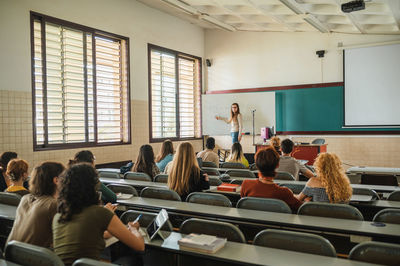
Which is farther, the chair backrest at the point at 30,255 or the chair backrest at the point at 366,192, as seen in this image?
the chair backrest at the point at 366,192

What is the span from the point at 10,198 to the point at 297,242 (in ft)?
7.90

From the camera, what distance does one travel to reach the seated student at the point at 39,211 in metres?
2.05

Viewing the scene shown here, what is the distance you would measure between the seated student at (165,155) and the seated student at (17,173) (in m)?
2.18

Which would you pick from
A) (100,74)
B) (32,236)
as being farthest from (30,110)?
(32,236)

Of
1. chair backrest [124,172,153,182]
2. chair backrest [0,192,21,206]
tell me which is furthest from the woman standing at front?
chair backrest [0,192,21,206]

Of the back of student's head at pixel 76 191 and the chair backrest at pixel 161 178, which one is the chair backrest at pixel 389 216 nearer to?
the back of student's head at pixel 76 191

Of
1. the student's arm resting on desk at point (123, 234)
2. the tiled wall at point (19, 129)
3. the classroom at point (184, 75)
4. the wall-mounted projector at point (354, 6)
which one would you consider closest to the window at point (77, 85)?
the classroom at point (184, 75)

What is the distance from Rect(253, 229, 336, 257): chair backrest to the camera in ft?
6.02

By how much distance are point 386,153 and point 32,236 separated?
7789 millimetres

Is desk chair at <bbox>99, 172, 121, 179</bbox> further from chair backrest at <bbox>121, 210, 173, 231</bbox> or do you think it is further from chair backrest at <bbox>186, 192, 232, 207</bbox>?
chair backrest at <bbox>121, 210, 173, 231</bbox>

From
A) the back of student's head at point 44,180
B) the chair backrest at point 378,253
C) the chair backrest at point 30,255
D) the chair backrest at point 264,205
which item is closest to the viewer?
the chair backrest at point 30,255

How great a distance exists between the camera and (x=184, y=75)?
9578 mm

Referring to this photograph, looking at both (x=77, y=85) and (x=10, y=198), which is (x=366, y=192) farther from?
(x=77, y=85)

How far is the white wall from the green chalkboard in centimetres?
290
